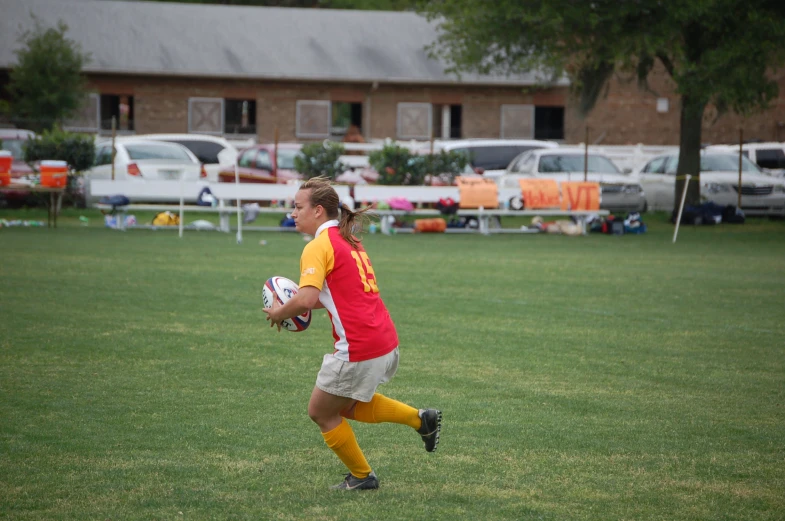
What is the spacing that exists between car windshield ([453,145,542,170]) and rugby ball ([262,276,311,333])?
24259mm

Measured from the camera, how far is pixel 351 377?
5.04 meters

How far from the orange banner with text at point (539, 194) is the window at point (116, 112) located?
2087cm

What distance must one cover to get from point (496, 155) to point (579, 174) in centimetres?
441

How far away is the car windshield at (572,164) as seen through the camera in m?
26.3

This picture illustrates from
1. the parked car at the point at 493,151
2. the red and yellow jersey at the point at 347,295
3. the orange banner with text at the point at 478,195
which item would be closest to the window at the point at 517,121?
the parked car at the point at 493,151

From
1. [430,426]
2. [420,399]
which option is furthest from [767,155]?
[430,426]

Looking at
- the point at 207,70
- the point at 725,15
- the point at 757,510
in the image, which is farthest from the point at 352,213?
the point at 207,70

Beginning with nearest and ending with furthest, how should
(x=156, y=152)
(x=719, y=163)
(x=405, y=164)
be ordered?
(x=405, y=164) → (x=156, y=152) → (x=719, y=163)

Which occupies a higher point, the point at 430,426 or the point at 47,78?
the point at 47,78

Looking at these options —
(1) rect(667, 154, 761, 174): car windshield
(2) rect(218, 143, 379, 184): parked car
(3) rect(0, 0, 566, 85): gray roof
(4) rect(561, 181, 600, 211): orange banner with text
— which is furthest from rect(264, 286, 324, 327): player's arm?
(3) rect(0, 0, 566, 85): gray roof

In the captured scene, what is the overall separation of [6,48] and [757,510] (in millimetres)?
37156

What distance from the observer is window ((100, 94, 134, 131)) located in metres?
39.1

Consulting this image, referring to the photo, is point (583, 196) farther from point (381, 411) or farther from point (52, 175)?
point (381, 411)

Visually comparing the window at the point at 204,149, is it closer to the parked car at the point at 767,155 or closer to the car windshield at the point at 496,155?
the car windshield at the point at 496,155
